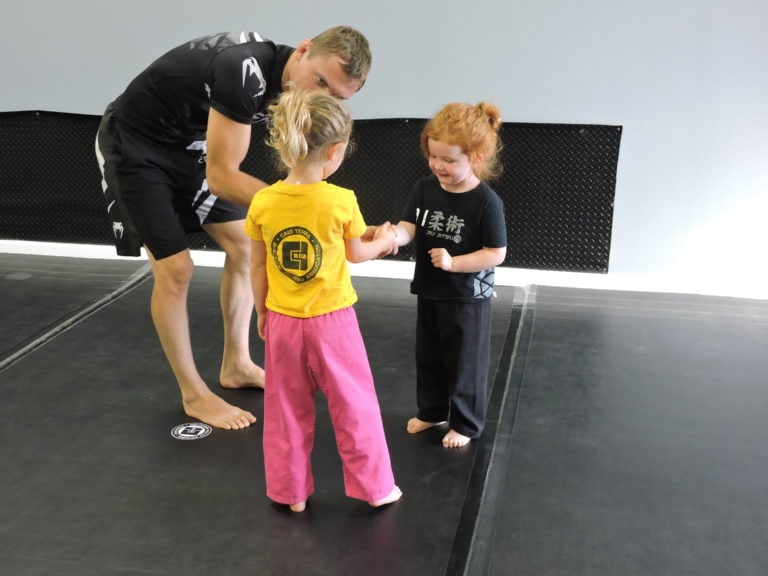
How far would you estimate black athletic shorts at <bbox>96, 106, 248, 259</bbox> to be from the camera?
2.32 meters

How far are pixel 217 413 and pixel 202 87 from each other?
3.20 feet

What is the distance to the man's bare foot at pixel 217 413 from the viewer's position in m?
2.44

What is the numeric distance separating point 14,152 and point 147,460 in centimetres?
233

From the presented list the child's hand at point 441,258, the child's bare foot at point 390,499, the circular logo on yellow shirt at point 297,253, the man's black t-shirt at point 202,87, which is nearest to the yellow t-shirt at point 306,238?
the circular logo on yellow shirt at point 297,253

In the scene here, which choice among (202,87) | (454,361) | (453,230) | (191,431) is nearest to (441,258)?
(453,230)

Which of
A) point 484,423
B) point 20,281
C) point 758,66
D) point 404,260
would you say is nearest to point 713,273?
point 758,66

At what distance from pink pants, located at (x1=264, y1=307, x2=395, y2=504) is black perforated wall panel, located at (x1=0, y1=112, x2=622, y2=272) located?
1863mm

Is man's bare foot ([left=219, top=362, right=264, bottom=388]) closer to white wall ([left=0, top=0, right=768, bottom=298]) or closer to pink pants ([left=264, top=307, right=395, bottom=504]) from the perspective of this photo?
pink pants ([left=264, top=307, right=395, bottom=504])

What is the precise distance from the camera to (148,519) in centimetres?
199

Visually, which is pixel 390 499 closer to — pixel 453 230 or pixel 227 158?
pixel 453 230

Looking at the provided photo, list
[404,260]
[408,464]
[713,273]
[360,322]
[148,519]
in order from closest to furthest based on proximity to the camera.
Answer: [148,519], [408,464], [360,322], [713,273], [404,260]

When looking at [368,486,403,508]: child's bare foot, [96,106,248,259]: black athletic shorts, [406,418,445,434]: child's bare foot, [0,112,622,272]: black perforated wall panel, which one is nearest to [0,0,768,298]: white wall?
[0,112,622,272]: black perforated wall panel

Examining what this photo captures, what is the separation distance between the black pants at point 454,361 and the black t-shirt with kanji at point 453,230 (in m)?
0.04

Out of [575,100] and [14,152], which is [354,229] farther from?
[14,152]
